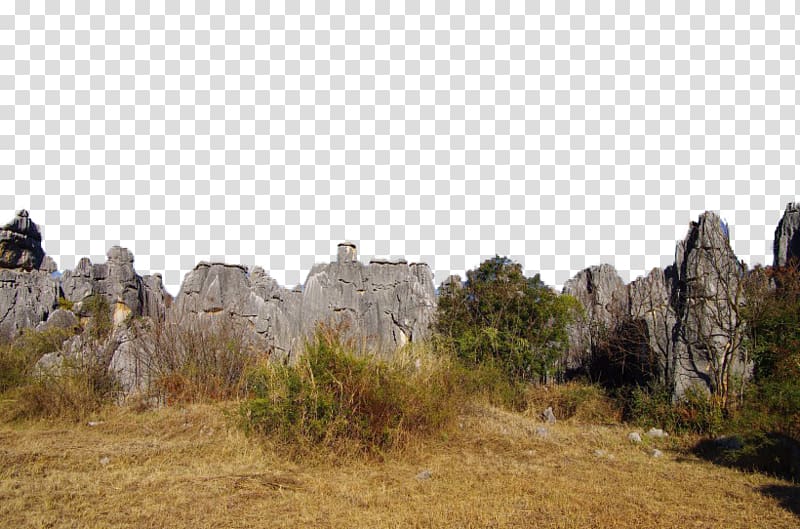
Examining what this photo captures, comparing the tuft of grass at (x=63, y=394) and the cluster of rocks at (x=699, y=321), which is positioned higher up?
the cluster of rocks at (x=699, y=321)

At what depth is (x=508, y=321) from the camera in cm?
1125

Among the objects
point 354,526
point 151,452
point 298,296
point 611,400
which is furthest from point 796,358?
point 298,296

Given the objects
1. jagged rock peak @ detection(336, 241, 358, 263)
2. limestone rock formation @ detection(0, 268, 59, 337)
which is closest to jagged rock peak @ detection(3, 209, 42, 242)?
limestone rock formation @ detection(0, 268, 59, 337)

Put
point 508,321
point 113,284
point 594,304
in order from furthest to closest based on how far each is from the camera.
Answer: point 113,284
point 594,304
point 508,321

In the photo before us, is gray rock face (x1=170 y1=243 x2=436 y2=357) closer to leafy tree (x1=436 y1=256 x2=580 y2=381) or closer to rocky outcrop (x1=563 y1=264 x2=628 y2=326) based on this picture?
leafy tree (x1=436 y1=256 x2=580 y2=381)

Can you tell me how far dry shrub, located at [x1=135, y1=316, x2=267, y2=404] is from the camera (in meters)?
9.48

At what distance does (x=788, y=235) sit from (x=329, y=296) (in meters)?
17.9

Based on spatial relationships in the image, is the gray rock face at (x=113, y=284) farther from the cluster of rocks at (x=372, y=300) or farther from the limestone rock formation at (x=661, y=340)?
the limestone rock formation at (x=661, y=340)

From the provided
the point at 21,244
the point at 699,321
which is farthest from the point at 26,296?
the point at 699,321

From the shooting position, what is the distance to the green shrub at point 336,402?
234 inches

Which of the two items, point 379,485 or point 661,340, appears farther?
point 661,340

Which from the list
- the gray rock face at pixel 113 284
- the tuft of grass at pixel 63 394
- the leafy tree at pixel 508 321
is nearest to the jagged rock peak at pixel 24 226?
the gray rock face at pixel 113 284

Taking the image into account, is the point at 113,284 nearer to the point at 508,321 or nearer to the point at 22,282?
the point at 22,282

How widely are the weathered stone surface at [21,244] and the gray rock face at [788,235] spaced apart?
3518cm
